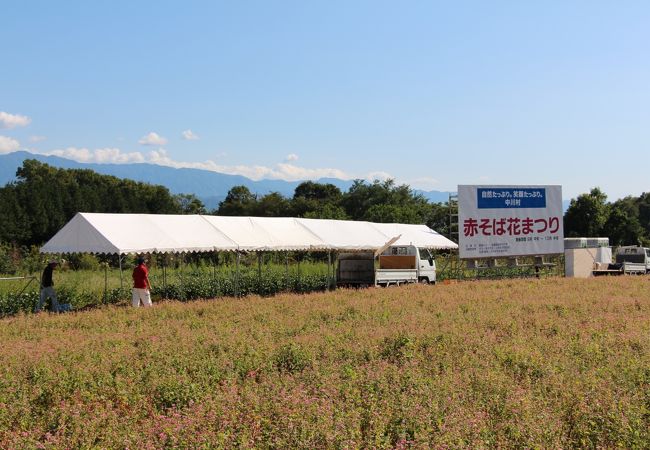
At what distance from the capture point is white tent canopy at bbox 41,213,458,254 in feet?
58.1

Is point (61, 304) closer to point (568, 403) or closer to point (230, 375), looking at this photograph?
point (230, 375)

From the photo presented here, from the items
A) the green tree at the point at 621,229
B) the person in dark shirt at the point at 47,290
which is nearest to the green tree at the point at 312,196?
the green tree at the point at 621,229

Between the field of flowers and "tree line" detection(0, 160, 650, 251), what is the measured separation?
3845cm

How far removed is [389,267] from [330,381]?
19.1 m

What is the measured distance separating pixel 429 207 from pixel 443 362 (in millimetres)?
58741

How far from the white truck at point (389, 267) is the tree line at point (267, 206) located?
23876 mm

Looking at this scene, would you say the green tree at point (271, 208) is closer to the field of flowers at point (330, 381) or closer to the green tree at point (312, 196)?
the green tree at point (312, 196)

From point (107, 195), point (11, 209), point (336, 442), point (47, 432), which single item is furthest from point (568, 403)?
point (107, 195)

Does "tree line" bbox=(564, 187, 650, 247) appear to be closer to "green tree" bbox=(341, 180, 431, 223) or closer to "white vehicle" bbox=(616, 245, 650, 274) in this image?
"green tree" bbox=(341, 180, 431, 223)

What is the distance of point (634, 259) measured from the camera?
3431 centimetres

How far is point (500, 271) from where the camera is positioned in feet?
106

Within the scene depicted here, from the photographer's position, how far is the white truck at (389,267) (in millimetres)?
23719

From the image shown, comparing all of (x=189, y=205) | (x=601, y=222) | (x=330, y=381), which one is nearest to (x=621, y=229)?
(x=601, y=222)

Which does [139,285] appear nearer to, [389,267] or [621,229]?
[389,267]
